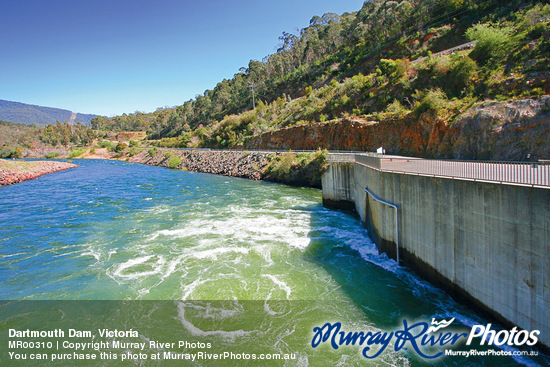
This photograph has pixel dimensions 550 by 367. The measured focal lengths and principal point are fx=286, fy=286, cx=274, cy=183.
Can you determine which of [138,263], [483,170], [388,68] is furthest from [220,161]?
[483,170]

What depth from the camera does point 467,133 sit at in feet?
73.2

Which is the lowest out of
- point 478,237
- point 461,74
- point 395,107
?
point 478,237

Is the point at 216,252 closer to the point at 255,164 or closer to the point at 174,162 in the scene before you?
the point at 255,164

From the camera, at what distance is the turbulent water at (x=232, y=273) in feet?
32.4

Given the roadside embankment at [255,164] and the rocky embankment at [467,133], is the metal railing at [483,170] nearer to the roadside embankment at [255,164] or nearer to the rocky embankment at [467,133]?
the rocky embankment at [467,133]

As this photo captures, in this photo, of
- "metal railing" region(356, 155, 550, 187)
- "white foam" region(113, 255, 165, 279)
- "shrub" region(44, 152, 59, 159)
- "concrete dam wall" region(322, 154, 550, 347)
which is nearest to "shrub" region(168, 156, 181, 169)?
"white foam" region(113, 255, 165, 279)

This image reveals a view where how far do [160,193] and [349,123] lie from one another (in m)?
25.4

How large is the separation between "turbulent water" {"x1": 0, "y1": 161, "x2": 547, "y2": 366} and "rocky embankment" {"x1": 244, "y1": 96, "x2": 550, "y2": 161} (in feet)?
35.2

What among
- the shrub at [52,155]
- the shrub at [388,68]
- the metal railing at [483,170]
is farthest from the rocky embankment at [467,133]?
the shrub at [52,155]

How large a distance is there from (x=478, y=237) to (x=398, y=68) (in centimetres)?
3519

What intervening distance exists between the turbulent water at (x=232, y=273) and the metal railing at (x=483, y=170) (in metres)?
4.72

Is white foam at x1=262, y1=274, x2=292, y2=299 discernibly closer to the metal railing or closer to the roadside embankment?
the metal railing

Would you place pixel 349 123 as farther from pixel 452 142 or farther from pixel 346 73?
pixel 346 73

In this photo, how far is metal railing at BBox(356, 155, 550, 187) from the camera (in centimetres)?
844
